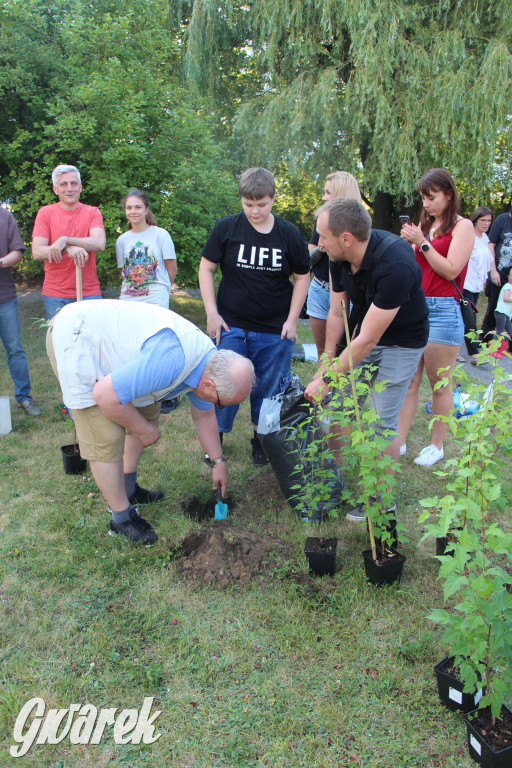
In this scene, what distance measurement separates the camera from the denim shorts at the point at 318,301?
4090 millimetres

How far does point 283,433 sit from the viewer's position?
3123 millimetres

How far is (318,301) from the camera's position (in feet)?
13.6

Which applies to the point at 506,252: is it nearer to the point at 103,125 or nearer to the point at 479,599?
the point at 103,125

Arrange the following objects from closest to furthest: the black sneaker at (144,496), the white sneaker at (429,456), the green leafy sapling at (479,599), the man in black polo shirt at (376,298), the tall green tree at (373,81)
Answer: the green leafy sapling at (479,599), the man in black polo shirt at (376,298), the black sneaker at (144,496), the white sneaker at (429,456), the tall green tree at (373,81)

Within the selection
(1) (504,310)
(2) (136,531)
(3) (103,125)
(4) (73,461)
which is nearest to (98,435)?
(2) (136,531)

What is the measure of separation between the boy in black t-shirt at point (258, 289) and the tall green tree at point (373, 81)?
5.93 m

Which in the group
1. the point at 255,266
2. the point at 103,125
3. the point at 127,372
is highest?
the point at 103,125

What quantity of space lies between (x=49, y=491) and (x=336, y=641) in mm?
2059

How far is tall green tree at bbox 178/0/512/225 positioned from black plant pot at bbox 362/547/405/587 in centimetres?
737

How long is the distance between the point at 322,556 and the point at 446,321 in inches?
66.9

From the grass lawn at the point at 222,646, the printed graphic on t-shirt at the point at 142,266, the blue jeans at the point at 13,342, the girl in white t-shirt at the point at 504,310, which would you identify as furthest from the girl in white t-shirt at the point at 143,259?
the girl in white t-shirt at the point at 504,310

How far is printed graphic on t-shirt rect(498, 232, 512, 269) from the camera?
6.43m

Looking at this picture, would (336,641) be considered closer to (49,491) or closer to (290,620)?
(290,620)

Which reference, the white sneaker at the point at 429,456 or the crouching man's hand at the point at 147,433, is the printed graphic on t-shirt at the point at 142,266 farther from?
the white sneaker at the point at 429,456
